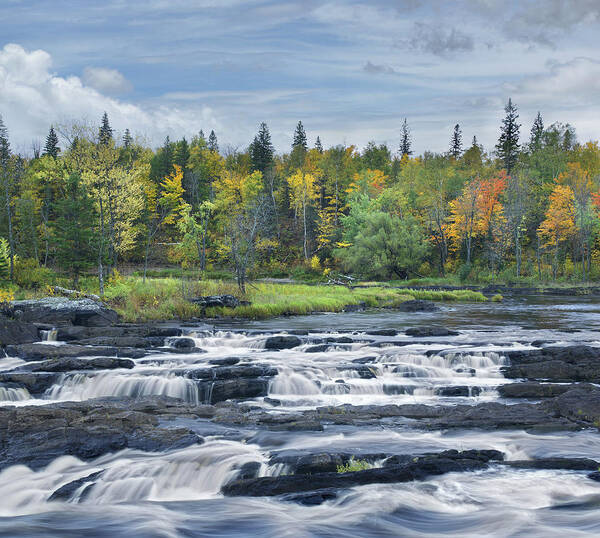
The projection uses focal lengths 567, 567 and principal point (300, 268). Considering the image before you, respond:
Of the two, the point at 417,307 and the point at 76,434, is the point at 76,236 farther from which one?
the point at 76,434

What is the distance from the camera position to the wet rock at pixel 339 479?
8117mm

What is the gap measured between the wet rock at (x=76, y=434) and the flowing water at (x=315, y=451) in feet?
0.88

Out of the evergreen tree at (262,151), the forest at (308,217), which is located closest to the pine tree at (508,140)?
the forest at (308,217)

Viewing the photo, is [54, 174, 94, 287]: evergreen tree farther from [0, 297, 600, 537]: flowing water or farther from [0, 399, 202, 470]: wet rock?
[0, 399, 202, 470]: wet rock

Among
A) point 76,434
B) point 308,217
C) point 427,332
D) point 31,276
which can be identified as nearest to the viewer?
point 76,434

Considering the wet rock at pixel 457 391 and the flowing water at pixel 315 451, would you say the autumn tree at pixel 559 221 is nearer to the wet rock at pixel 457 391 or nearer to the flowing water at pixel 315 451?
the flowing water at pixel 315 451

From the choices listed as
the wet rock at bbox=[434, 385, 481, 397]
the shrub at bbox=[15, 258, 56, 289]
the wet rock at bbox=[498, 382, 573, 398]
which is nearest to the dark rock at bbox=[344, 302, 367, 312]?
the shrub at bbox=[15, 258, 56, 289]

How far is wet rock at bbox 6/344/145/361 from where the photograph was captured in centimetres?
1806

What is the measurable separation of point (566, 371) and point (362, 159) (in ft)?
281

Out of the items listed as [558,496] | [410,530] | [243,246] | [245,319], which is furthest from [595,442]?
[243,246]

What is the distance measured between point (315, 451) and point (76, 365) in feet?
30.6

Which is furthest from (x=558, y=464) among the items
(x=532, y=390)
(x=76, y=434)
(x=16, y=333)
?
(x=16, y=333)

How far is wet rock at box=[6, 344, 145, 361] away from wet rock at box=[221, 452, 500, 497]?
1075cm

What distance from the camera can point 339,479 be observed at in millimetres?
8281
